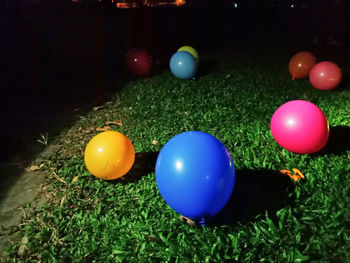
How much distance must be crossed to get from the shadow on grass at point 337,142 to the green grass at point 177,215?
0.03 meters

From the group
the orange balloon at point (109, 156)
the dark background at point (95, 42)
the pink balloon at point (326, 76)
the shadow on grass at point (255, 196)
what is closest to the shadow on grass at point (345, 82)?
the pink balloon at point (326, 76)

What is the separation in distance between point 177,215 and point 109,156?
1.06 meters

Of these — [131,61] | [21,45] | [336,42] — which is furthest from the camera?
[336,42]

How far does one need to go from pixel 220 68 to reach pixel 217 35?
6380 mm

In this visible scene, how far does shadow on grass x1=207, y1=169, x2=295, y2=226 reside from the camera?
288 centimetres

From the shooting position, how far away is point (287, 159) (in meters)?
3.67

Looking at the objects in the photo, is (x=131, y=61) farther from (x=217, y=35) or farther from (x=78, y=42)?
(x=217, y=35)

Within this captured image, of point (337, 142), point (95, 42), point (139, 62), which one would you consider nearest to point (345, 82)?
point (337, 142)

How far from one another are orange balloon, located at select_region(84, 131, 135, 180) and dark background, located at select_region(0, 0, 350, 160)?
1.83m

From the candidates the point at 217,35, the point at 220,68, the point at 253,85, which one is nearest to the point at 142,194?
the point at 253,85

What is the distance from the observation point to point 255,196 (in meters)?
3.14

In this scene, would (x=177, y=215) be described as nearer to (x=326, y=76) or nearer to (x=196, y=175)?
(x=196, y=175)

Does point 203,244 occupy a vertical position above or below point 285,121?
below

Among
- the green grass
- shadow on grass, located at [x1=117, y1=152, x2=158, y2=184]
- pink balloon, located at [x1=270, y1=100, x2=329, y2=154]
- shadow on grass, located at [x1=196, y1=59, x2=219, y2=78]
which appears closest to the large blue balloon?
the green grass
